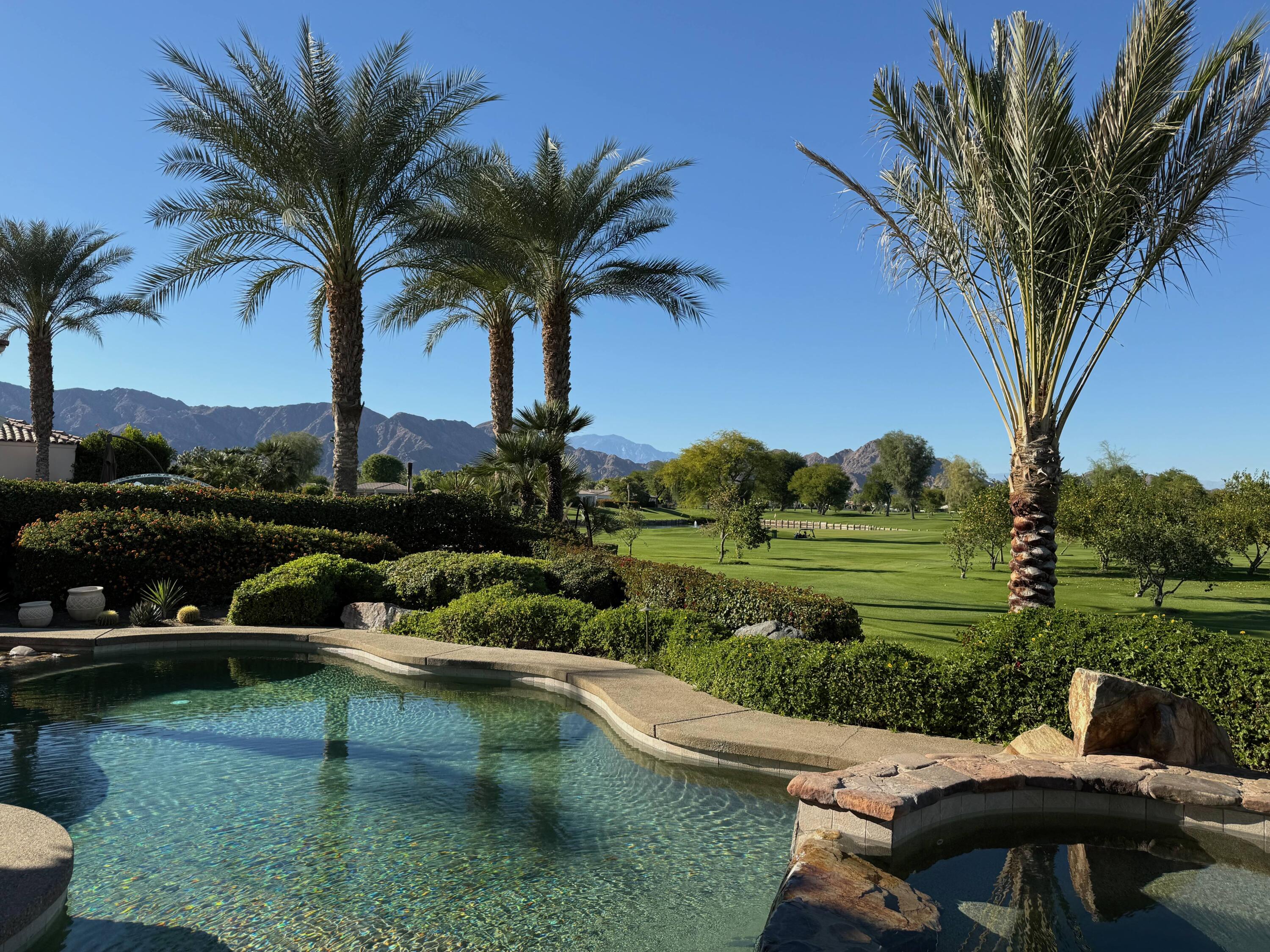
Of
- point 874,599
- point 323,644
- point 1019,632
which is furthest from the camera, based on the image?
point 874,599

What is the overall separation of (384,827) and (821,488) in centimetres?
8518

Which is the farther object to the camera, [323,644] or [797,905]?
[323,644]

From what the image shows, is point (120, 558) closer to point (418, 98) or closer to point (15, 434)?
point (418, 98)

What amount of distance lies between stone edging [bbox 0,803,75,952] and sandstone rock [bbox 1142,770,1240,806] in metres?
6.35

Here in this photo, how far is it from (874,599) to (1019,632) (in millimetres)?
11553

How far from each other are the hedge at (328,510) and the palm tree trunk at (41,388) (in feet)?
60.5

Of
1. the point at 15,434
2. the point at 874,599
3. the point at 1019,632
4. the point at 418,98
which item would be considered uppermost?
the point at 418,98

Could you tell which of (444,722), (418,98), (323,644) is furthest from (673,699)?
(418,98)

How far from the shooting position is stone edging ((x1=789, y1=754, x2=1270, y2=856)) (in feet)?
16.2

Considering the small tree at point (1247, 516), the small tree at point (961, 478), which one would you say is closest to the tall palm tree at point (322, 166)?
the small tree at point (1247, 516)

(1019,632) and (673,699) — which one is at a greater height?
(1019,632)

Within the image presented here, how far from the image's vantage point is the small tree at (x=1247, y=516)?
909 inches

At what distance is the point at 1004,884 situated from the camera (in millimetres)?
4562

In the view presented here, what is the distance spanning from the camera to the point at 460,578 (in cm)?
1357
